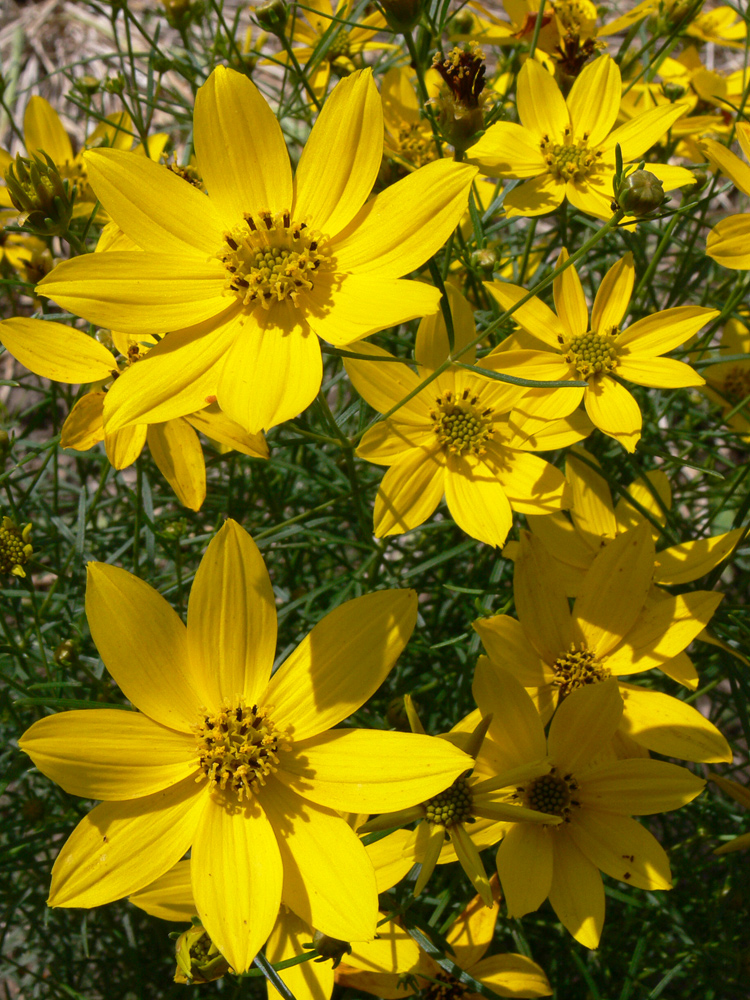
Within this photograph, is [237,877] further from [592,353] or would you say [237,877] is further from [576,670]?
[592,353]

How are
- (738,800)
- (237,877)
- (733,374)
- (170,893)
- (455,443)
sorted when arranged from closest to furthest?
1. (237,877)
2. (170,893)
3. (738,800)
4. (455,443)
5. (733,374)

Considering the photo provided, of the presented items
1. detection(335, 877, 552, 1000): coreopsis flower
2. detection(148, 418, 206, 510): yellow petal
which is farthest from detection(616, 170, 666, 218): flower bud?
detection(335, 877, 552, 1000): coreopsis flower

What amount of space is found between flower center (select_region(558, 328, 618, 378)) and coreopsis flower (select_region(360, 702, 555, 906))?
1.73ft

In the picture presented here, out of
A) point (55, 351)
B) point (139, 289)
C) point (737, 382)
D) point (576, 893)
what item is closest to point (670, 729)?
point (576, 893)

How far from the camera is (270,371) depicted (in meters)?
0.85

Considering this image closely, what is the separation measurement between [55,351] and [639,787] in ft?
3.00

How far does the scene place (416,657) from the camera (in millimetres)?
1628

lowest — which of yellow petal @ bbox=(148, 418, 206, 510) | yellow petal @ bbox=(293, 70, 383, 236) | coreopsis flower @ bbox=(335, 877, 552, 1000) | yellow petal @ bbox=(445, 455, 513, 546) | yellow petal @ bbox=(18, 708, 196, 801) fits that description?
coreopsis flower @ bbox=(335, 877, 552, 1000)

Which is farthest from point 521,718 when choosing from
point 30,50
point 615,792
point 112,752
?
point 30,50

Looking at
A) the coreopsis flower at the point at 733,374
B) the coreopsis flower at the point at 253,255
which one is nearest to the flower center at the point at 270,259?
the coreopsis flower at the point at 253,255

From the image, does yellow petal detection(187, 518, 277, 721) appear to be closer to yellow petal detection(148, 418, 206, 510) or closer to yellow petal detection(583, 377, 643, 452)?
yellow petal detection(148, 418, 206, 510)

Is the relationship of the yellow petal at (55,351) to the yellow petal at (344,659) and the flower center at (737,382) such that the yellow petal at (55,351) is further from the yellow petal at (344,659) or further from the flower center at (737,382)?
the flower center at (737,382)

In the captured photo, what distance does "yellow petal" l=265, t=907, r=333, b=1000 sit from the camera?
909 mm

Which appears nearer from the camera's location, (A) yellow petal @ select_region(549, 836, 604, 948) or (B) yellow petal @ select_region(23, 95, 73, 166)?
(A) yellow petal @ select_region(549, 836, 604, 948)
